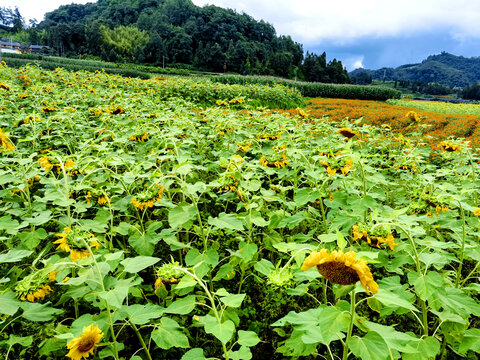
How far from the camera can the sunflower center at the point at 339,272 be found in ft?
2.84

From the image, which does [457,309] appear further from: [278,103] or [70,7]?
[70,7]

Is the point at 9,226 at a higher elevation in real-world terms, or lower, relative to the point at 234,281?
higher

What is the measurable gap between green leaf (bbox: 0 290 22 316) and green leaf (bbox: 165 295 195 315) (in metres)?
0.60

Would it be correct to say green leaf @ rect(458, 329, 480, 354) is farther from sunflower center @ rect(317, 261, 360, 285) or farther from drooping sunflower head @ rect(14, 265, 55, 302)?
drooping sunflower head @ rect(14, 265, 55, 302)

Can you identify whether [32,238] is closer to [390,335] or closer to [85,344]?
[85,344]

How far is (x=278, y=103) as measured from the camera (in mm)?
14289

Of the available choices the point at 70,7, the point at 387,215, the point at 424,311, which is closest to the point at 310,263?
the point at 387,215

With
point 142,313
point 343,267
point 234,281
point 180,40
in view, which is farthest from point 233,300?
point 180,40

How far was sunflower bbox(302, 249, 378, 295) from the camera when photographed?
2.75 feet

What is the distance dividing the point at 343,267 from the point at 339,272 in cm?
3

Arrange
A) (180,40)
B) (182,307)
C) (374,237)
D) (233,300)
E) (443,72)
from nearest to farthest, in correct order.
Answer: (233,300), (182,307), (374,237), (180,40), (443,72)

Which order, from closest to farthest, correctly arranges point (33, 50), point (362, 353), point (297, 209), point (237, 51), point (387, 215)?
point (362, 353) < point (387, 215) < point (297, 209) < point (237, 51) < point (33, 50)

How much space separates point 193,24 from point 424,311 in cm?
9849

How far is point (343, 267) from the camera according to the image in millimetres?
863
